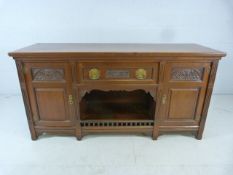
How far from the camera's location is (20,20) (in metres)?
1.97

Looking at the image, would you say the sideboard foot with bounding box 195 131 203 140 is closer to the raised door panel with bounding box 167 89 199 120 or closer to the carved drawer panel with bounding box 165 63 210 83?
the raised door panel with bounding box 167 89 199 120

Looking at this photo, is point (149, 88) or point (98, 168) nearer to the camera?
point (98, 168)

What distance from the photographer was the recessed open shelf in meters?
1.60

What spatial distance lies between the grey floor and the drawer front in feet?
1.96

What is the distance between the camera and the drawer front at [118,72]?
1296 mm

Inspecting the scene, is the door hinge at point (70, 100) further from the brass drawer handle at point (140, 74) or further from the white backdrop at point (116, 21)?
the white backdrop at point (116, 21)

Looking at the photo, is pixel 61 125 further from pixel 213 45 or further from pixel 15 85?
pixel 213 45

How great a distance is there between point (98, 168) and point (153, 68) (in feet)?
2.88

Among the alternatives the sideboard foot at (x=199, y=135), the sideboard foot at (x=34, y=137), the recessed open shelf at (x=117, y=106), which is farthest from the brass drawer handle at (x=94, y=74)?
the sideboard foot at (x=199, y=135)

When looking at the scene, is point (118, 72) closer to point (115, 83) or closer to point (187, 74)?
A: point (115, 83)

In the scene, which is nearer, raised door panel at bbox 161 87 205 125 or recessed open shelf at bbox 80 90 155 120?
raised door panel at bbox 161 87 205 125

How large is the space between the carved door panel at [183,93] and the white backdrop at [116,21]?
867 millimetres

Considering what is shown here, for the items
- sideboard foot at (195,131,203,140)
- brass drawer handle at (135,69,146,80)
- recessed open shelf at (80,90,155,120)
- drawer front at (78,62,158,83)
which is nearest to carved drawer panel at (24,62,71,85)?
drawer front at (78,62,158,83)

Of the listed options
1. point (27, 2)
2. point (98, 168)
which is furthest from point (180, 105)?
point (27, 2)
